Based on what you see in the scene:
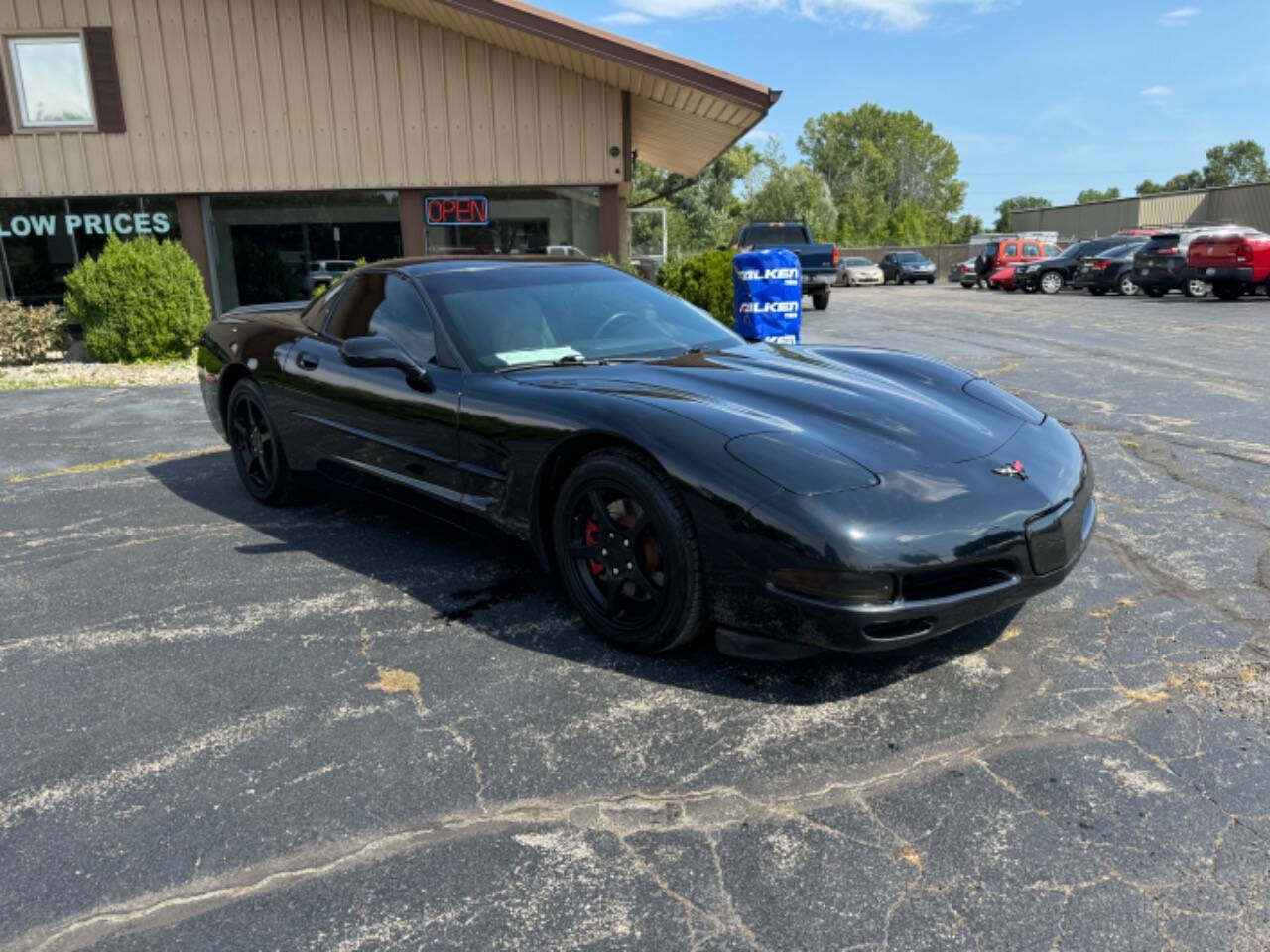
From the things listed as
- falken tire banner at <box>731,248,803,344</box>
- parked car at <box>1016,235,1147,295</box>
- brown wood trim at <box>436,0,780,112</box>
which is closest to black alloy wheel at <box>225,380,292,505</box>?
falken tire banner at <box>731,248,803,344</box>

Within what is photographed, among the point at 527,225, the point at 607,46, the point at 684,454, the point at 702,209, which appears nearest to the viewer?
the point at 684,454

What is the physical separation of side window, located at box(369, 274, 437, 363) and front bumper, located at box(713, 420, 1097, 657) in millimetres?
1846

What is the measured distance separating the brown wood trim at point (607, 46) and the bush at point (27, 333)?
6528mm

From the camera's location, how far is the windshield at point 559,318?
3811mm

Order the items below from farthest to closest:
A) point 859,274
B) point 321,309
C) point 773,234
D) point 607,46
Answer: point 859,274
point 773,234
point 607,46
point 321,309

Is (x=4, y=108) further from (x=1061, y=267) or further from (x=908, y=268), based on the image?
(x=908, y=268)

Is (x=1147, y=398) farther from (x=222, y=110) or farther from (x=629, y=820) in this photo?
(x=222, y=110)

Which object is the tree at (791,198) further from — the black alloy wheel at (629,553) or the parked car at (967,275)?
the black alloy wheel at (629,553)

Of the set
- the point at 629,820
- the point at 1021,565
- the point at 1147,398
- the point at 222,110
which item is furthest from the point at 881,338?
the point at 629,820

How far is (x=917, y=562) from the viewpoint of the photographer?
260 centimetres

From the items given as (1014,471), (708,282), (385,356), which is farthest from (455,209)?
(1014,471)

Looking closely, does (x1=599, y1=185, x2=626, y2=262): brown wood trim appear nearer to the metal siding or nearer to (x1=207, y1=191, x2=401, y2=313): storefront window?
the metal siding

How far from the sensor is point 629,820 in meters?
2.30

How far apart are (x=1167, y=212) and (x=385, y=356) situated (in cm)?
4683
